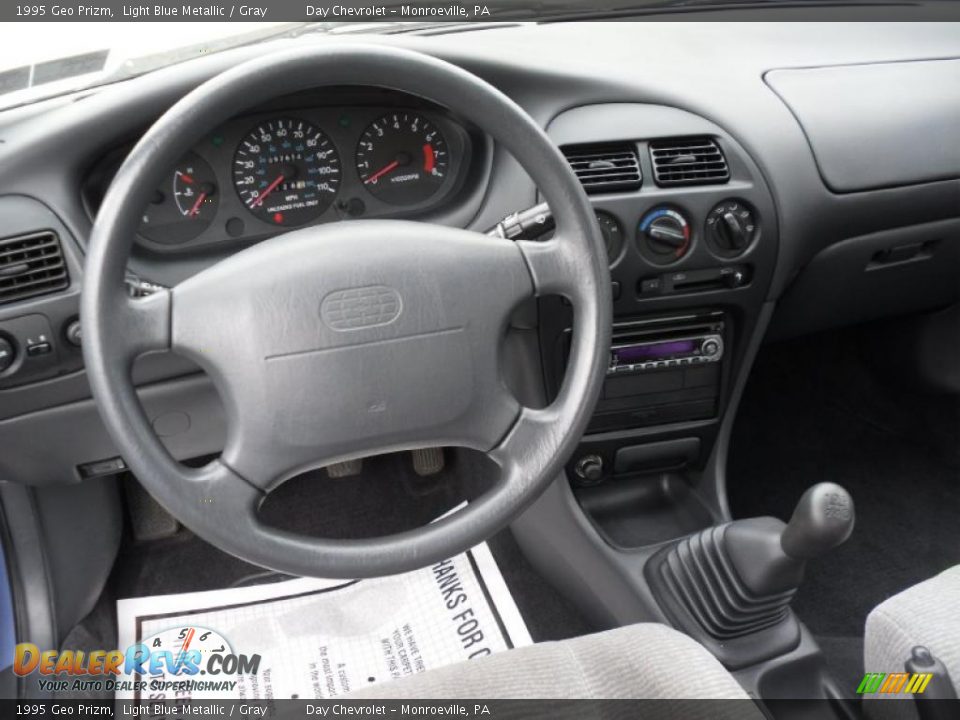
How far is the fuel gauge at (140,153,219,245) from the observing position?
1.11 m

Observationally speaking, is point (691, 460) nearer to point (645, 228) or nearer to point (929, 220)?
point (645, 228)

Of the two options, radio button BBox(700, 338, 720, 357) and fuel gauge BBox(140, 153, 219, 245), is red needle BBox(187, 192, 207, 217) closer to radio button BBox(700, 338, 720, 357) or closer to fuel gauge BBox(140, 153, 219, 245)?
fuel gauge BBox(140, 153, 219, 245)

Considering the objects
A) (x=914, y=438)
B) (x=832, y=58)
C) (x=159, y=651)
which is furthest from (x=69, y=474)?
(x=914, y=438)

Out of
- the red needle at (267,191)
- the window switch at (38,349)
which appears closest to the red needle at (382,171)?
the red needle at (267,191)

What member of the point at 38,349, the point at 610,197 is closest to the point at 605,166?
the point at 610,197

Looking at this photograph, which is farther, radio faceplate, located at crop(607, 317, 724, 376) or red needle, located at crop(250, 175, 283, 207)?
radio faceplate, located at crop(607, 317, 724, 376)

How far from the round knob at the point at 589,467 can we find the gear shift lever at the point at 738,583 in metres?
0.18

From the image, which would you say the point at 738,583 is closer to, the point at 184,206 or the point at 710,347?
the point at 710,347

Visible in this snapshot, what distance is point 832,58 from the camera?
1489 millimetres

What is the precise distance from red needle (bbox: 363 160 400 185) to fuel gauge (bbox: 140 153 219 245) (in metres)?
0.21

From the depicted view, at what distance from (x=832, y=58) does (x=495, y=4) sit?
0.62 m

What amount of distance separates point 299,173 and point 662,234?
0.53 metres

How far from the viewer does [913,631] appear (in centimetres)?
89

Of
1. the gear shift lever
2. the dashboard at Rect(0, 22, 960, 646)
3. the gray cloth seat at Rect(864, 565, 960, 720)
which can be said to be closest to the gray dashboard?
the dashboard at Rect(0, 22, 960, 646)
